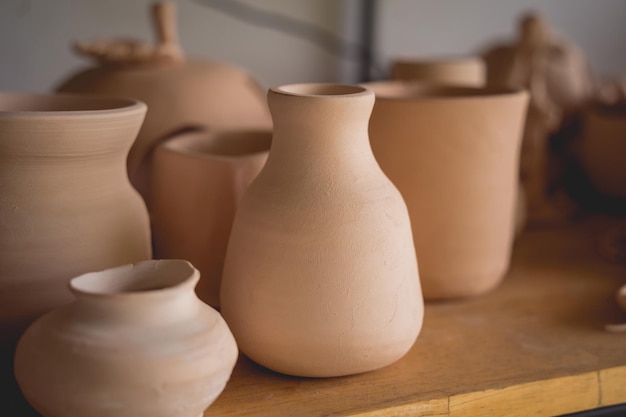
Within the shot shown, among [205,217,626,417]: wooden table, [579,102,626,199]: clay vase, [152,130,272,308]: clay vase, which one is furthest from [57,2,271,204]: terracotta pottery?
[579,102,626,199]: clay vase

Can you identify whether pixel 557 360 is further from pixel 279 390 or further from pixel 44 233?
pixel 44 233

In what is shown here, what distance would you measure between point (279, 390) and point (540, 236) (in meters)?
0.56

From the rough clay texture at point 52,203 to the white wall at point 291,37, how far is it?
681 millimetres

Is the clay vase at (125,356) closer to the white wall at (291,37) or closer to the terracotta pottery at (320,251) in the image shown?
the terracotta pottery at (320,251)

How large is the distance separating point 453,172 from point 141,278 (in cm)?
33

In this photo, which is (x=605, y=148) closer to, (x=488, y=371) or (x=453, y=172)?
(x=453, y=172)

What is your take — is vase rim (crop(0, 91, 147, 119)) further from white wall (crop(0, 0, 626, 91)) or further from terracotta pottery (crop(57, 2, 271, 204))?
white wall (crop(0, 0, 626, 91))

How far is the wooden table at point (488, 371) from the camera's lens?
1.86 feet

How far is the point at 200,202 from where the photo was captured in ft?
2.27

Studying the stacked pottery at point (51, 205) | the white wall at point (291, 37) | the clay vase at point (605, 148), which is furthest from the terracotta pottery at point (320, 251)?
the white wall at point (291, 37)

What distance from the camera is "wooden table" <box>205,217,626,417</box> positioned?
568mm

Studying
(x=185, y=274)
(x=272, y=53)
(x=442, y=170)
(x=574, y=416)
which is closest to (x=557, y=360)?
(x=574, y=416)

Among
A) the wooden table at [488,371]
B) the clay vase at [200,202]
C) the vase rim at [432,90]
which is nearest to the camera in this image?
the wooden table at [488,371]

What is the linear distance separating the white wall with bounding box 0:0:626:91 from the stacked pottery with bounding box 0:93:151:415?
0.68m
